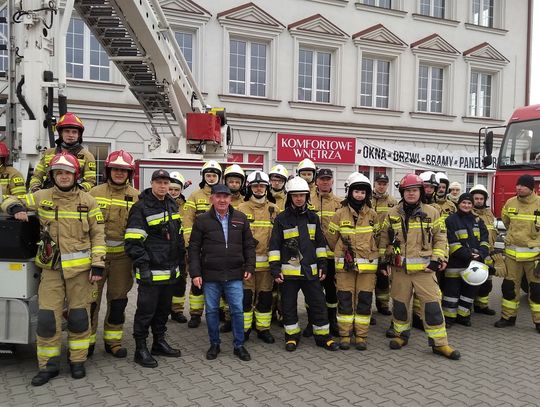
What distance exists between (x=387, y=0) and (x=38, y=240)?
50.7ft

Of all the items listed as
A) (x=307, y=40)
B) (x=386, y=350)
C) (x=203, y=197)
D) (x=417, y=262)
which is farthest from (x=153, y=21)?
(x=307, y=40)

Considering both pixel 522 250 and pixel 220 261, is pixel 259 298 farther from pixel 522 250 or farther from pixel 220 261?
pixel 522 250

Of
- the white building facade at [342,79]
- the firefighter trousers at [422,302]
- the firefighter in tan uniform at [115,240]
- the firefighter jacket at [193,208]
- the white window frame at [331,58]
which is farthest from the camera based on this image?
the white window frame at [331,58]

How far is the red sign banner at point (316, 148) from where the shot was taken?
15.1 m

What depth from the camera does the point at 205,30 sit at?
13.8 m

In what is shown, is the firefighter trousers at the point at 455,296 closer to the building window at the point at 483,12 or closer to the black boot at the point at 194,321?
the black boot at the point at 194,321

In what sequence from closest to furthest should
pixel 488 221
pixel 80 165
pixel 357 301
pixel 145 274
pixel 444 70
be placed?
pixel 145 274, pixel 80 165, pixel 357 301, pixel 488 221, pixel 444 70

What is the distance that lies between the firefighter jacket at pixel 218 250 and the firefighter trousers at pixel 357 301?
3.34 ft

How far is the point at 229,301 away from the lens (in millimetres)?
4777

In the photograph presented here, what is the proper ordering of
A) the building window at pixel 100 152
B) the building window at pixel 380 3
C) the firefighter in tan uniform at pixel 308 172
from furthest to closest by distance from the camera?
the building window at pixel 380 3, the building window at pixel 100 152, the firefighter in tan uniform at pixel 308 172

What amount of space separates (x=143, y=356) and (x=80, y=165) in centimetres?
199

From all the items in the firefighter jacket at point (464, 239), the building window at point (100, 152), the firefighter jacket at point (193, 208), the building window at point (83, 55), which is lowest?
the firefighter jacket at point (464, 239)

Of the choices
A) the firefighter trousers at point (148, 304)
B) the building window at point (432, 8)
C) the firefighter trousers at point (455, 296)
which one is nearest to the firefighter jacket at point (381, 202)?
the firefighter trousers at point (455, 296)

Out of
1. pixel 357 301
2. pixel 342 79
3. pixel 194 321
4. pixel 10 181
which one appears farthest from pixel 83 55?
pixel 357 301
